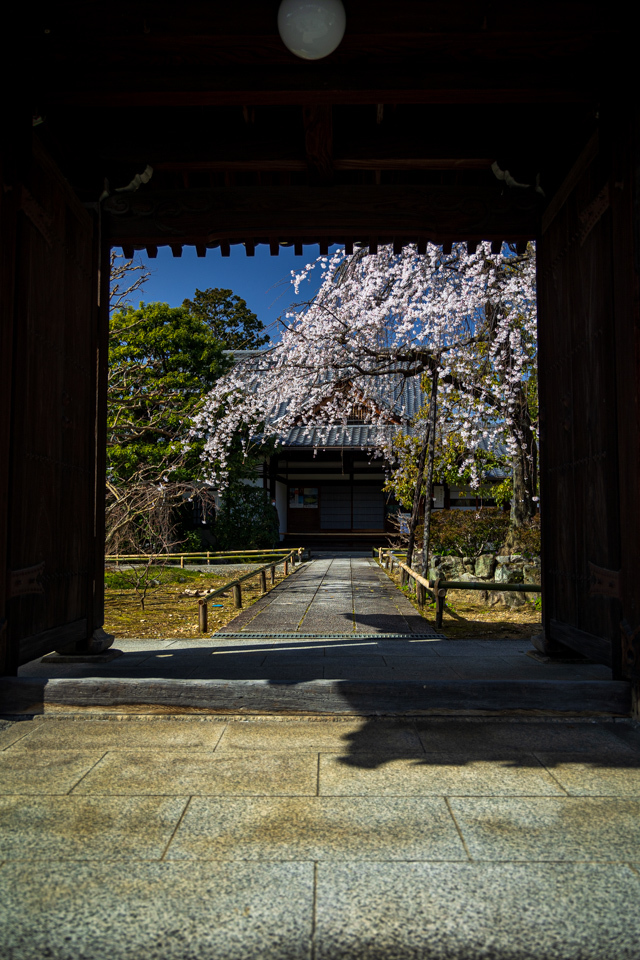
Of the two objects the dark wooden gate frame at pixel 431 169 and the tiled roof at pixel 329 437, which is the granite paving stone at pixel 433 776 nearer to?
the dark wooden gate frame at pixel 431 169

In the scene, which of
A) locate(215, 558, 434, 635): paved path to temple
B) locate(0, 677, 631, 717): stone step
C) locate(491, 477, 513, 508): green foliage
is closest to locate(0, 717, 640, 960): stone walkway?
locate(0, 677, 631, 717): stone step

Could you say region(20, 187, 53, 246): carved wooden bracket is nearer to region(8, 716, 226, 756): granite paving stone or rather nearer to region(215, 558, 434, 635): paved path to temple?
region(8, 716, 226, 756): granite paving stone

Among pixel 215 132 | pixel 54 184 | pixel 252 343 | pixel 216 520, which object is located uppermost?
pixel 252 343

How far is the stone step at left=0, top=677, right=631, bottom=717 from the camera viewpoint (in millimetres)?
3576

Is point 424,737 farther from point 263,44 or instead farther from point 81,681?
point 263,44

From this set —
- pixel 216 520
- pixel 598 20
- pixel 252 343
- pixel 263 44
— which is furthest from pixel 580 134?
pixel 252 343

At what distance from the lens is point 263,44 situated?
3.55 m

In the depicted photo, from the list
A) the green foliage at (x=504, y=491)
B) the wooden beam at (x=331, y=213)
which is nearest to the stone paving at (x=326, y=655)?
the wooden beam at (x=331, y=213)

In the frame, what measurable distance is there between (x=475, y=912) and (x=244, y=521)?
1618 centimetres

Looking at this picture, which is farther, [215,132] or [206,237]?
[206,237]

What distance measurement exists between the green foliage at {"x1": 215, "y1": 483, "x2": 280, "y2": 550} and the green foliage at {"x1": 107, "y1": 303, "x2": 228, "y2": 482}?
154 centimetres

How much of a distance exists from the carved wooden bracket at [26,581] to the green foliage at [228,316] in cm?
2978

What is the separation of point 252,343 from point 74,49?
30.1 meters

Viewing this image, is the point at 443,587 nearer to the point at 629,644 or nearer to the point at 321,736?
the point at 629,644
